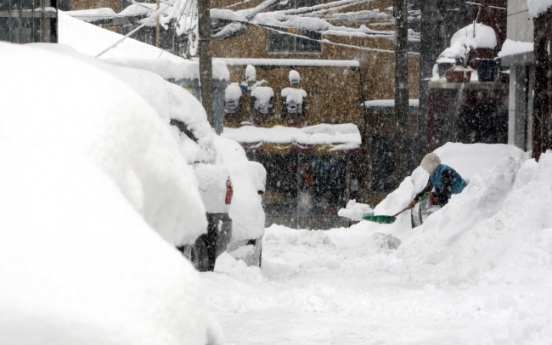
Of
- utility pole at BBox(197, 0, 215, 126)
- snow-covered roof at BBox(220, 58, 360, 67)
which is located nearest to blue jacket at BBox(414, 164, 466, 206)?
utility pole at BBox(197, 0, 215, 126)

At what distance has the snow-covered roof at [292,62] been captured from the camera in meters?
27.6

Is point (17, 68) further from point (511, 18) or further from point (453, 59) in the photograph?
point (453, 59)

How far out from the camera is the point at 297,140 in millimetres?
26562

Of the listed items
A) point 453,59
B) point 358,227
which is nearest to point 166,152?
point 358,227

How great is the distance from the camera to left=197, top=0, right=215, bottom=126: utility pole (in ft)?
57.5

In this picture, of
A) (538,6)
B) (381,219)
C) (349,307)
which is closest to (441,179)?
(381,219)

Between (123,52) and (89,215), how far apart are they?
17385 millimetres

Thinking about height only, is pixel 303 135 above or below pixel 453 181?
below

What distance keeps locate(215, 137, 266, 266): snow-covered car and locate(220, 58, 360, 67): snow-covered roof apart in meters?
16.8

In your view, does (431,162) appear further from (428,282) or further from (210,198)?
(210,198)

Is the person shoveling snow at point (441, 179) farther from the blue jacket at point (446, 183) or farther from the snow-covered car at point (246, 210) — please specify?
the snow-covered car at point (246, 210)

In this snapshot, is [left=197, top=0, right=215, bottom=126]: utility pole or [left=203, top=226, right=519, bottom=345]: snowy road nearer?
[left=203, top=226, right=519, bottom=345]: snowy road

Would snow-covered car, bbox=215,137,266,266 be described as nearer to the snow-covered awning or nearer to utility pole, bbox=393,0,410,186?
utility pole, bbox=393,0,410,186

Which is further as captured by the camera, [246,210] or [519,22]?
[519,22]
